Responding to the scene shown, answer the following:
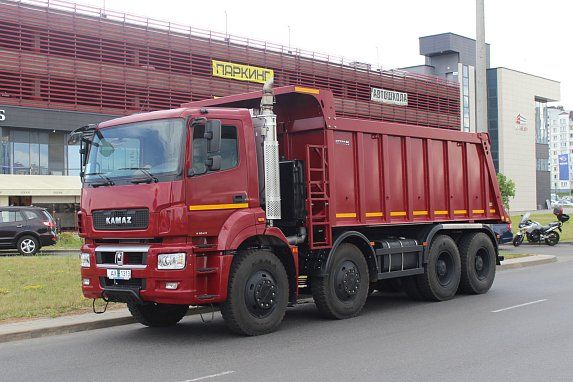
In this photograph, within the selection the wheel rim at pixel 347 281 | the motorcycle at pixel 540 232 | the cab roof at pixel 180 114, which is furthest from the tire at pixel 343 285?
the motorcycle at pixel 540 232

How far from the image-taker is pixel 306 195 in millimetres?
9570

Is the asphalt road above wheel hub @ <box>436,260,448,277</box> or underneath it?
underneath

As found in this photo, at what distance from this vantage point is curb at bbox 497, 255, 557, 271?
18141mm

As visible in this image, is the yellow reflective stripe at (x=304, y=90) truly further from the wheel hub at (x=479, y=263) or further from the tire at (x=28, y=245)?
the tire at (x=28, y=245)

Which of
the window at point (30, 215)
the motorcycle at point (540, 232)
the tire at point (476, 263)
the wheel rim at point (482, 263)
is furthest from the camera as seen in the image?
the motorcycle at point (540, 232)

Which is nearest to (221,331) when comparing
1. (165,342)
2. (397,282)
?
(165,342)

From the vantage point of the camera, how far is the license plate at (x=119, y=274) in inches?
329

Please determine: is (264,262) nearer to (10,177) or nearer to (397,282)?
(397,282)

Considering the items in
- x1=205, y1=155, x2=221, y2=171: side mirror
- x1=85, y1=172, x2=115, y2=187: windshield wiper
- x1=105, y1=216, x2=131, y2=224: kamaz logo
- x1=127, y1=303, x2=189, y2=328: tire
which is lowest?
x1=127, y1=303, x2=189, y2=328: tire

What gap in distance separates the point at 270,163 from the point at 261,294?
1761mm

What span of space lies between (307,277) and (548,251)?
53.1 ft

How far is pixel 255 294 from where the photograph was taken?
8617 millimetres

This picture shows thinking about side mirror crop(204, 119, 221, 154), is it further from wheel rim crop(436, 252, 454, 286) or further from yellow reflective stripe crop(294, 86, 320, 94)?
wheel rim crop(436, 252, 454, 286)

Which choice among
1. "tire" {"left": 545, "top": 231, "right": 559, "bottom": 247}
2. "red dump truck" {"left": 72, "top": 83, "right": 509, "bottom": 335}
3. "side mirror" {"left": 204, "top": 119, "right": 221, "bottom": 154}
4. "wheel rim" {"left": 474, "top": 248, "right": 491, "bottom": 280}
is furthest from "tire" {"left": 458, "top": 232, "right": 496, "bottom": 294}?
"tire" {"left": 545, "top": 231, "right": 559, "bottom": 247}
